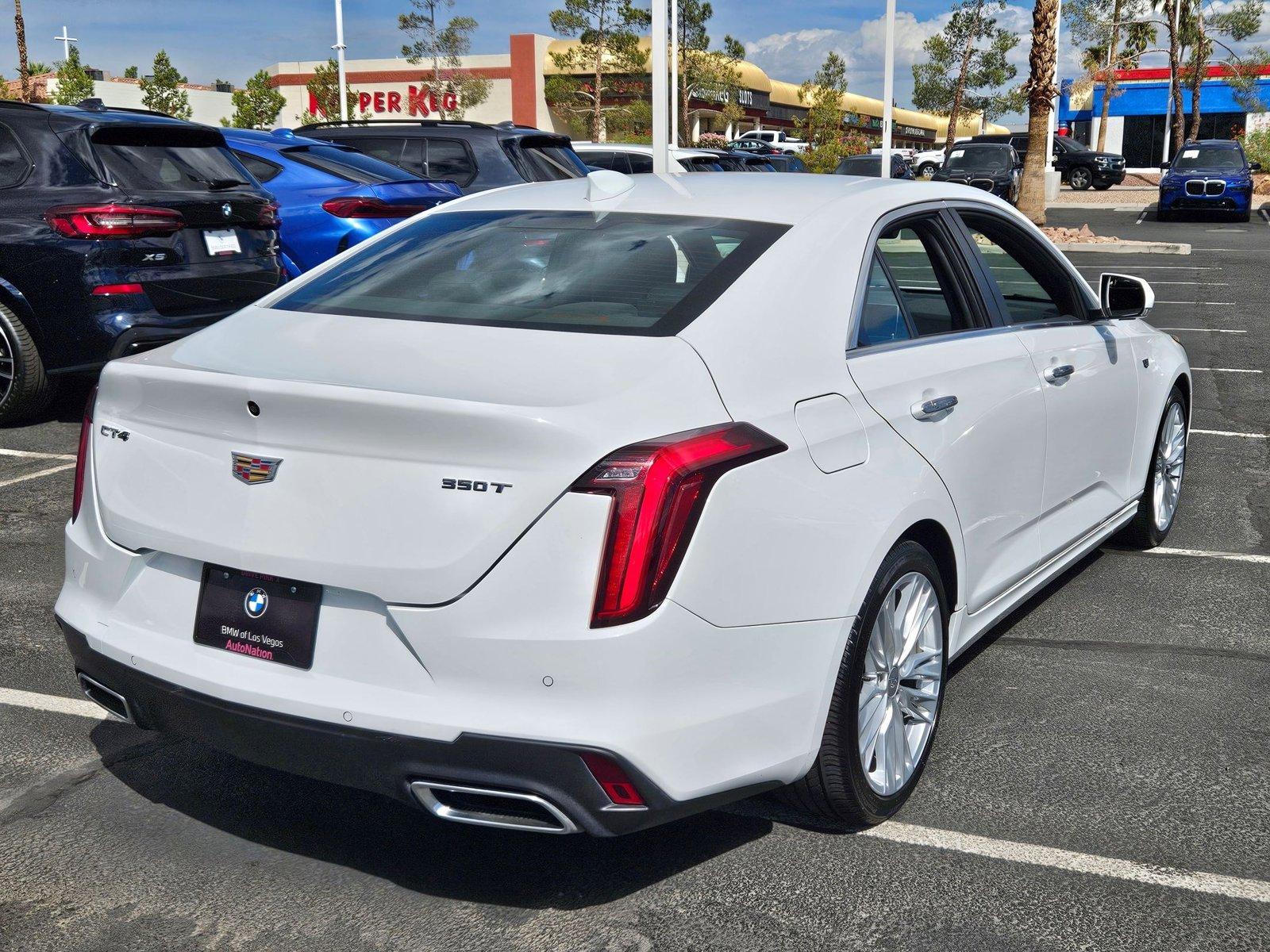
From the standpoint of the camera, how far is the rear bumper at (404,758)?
2.60 metres

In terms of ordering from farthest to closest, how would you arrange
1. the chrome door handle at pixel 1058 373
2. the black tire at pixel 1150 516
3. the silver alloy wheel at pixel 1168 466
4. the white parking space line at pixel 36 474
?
the white parking space line at pixel 36 474, the silver alloy wheel at pixel 1168 466, the black tire at pixel 1150 516, the chrome door handle at pixel 1058 373

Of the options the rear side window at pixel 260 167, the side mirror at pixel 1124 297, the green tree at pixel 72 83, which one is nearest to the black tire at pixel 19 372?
the rear side window at pixel 260 167

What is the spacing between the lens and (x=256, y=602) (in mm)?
2814

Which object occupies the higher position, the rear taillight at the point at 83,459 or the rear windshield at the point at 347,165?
the rear windshield at the point at 347,165

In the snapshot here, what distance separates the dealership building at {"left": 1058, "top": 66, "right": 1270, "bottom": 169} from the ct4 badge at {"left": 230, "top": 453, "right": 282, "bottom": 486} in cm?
6417

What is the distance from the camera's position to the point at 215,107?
236ft

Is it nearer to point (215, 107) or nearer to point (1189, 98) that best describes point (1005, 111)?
point (1189, 98)

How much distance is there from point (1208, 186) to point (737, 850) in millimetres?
30979

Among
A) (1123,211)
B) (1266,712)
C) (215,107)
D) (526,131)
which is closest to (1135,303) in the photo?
(1266,712)

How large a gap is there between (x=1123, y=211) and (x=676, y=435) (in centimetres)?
3500

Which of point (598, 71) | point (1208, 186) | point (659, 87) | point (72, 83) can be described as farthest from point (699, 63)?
point (659, 87)

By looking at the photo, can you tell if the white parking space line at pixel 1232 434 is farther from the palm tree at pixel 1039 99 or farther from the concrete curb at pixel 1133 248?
the palm tree at pixel 1039 99

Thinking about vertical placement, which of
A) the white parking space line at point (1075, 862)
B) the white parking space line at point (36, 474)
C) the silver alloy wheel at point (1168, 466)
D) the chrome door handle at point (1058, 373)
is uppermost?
the chrome door handle at point (1058, 373)

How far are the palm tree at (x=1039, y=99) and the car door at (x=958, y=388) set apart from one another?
70.9 ft
